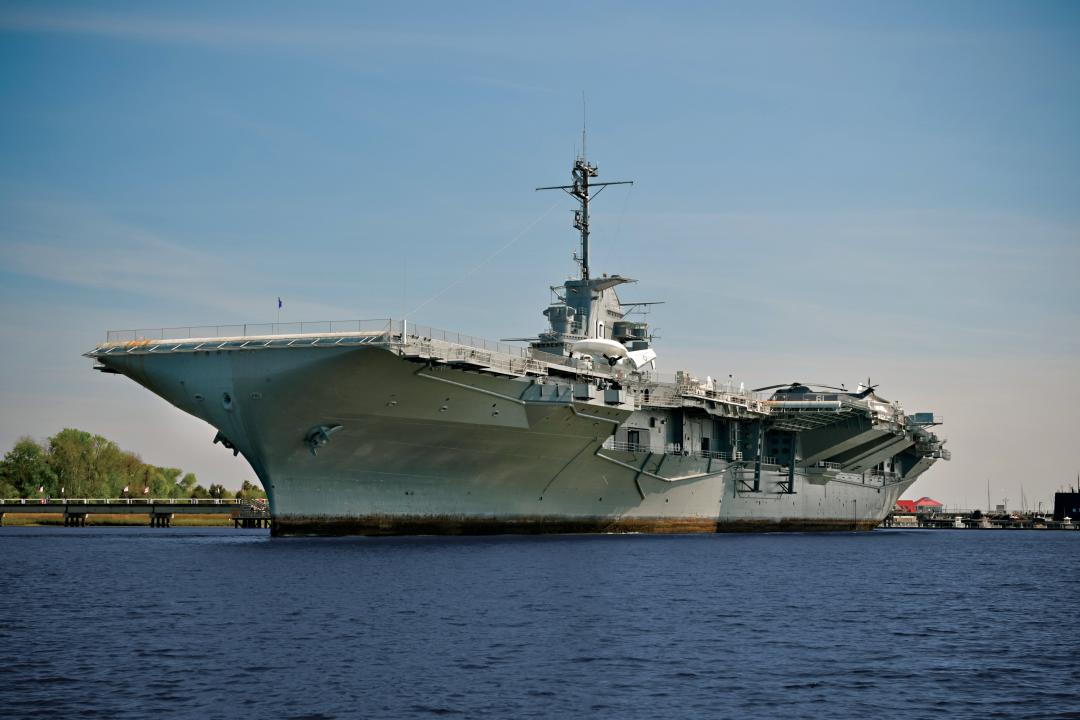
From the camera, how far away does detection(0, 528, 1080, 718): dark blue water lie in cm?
1377

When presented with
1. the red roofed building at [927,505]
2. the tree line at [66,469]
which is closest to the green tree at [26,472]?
the tree line at [66,469]

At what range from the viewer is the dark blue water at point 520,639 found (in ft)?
45.2

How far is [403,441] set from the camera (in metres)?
35.3

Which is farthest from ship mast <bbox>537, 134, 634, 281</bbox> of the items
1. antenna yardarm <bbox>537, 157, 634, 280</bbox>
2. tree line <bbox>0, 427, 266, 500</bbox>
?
tree line <bbox>0, 427, 266, 500</bbox>

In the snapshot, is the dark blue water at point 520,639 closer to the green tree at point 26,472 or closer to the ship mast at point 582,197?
the ship mast at point 582,197

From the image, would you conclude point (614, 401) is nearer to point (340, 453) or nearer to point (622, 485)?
point (622, 485)

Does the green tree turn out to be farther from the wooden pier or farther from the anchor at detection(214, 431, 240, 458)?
the anchor at detection(214, 431, 240, 458)

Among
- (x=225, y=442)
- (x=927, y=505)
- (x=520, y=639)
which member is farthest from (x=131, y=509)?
(x=927, y=505)

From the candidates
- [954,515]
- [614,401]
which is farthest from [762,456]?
[954,515]

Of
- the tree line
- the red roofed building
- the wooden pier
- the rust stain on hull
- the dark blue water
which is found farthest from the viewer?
the red roofed building

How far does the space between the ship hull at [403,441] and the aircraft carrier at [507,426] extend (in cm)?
5

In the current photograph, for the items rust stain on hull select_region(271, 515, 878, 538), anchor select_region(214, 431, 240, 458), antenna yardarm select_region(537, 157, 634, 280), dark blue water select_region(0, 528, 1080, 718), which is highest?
antenna yardarm select_region(537, 157, 634, 280)

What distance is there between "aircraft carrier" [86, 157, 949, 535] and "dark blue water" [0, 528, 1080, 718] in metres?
4.08

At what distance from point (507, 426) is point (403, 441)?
3.43m
